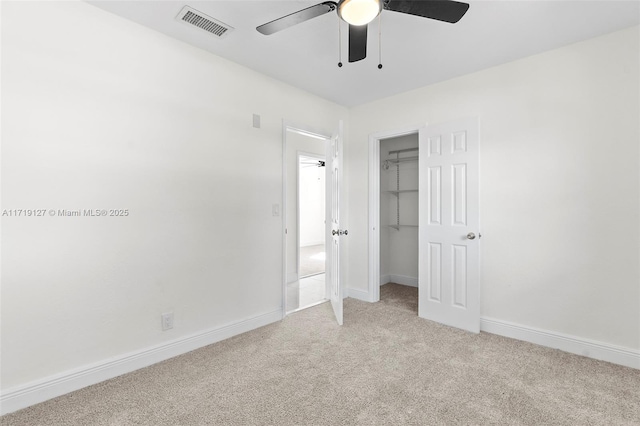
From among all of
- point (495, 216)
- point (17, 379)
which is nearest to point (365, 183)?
point (495, 216)

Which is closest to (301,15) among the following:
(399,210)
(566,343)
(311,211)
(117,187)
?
(117,187)

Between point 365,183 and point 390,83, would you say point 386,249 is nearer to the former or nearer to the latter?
point 365,183

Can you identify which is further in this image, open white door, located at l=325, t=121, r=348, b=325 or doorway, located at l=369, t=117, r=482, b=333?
→ open white door, located at l=325, t=121, r=348, b=325

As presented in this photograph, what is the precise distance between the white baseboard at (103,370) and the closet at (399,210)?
2818 mm

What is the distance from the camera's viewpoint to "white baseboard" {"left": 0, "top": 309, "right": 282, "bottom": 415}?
1.82 metres

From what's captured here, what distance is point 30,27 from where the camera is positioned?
187 cm

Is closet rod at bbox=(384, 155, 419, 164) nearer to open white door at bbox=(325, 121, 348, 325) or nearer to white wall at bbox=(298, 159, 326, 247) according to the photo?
open white door at bbox=(325, 121, 348, 325)

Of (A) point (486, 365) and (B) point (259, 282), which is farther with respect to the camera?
(B) point (259, 282)

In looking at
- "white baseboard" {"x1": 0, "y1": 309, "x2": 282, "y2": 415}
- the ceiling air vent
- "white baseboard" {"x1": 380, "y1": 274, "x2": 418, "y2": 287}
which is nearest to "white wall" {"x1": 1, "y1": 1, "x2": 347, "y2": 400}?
"white baseboard" {"x1": 0, "y1": 309, "x2": 282, "y2": 415}

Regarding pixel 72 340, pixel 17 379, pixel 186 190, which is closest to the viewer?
pixel 17 379

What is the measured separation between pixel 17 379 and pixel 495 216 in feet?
12.6

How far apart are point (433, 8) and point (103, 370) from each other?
309 centimetres

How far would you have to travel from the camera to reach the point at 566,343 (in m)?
2.58

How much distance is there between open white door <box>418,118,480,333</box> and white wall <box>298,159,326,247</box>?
6093mm
